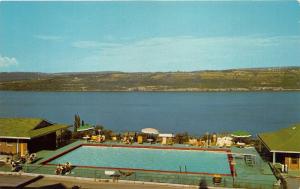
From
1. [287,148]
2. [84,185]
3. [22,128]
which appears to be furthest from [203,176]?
[22,128]

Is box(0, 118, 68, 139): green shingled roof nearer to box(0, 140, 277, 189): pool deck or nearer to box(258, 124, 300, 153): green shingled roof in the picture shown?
box(0, 140, 277, 189): pool deck

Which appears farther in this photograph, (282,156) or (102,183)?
(282,156)

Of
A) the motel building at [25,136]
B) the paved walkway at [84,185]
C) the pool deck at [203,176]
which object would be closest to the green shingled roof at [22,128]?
the motel building at [25,136]

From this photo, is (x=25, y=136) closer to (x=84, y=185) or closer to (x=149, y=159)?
(x=84, y=185)

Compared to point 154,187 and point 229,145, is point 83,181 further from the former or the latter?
point 229,145

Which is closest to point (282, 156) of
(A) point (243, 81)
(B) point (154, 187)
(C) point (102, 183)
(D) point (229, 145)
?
(D) point (229, 145)

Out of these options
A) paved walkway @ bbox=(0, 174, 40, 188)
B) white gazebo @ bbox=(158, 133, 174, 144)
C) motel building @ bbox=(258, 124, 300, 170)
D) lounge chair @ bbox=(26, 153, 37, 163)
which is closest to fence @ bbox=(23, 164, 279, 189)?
paved walkway @ bbox=(0, 174, 40, 188)
